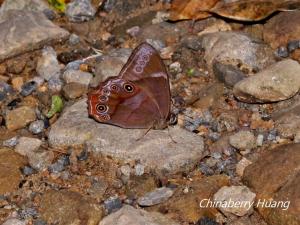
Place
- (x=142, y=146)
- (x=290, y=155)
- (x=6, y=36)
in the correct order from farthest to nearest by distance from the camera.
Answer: (x=6, y=36) < (x=142, y=146) < (x=290, y=155)

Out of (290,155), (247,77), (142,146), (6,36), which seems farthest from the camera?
(6,36)

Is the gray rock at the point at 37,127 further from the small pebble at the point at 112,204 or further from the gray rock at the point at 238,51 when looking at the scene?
the gray rock at the point at 238,51

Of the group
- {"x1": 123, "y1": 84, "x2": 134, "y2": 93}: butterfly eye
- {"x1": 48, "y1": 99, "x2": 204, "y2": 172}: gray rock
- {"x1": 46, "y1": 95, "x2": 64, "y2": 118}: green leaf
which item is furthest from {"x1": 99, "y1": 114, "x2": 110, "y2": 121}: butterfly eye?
{"x1": 46, "y1": 95, "x2": 64, "y2": 118}: green leaf

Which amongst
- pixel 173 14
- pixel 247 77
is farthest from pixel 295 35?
pixel 173 14

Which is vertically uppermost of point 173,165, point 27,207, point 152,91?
point 152,91

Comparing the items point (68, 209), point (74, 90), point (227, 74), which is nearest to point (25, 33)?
point (74, 90)

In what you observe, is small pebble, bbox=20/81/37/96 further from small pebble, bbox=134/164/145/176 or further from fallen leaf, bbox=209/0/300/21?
fallen leaf, bbox=209/0/300/21

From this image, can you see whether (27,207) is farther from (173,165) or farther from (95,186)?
(173,165)
